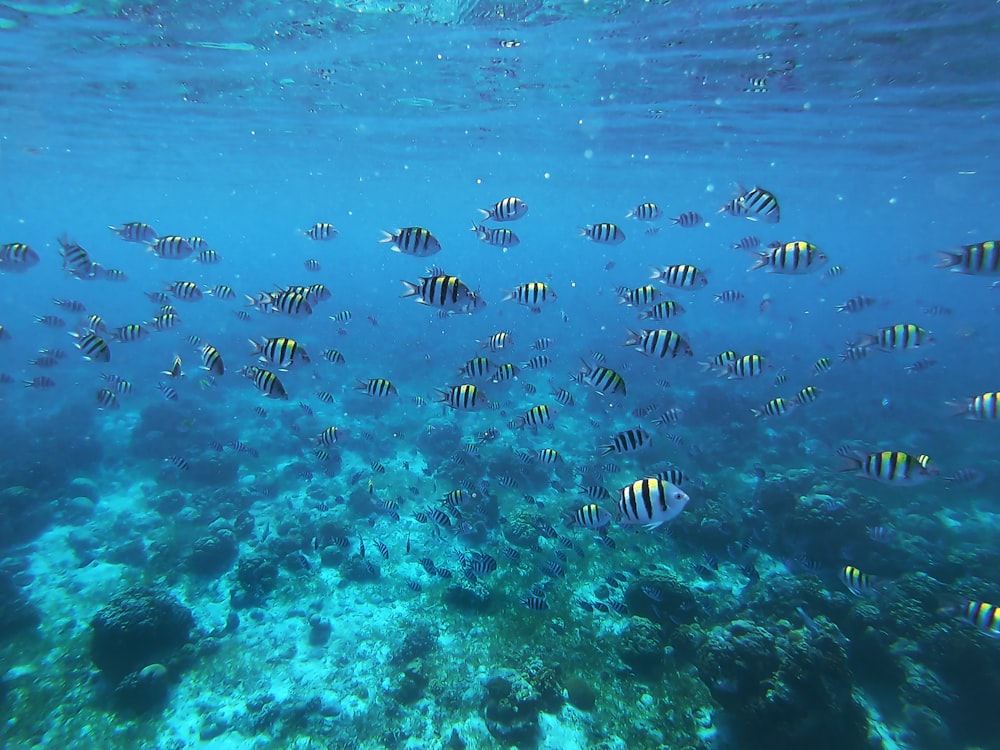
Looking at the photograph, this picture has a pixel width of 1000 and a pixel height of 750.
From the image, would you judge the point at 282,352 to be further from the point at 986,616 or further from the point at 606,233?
the point at 986,616

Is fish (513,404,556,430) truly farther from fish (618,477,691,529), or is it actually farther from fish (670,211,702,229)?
fish (670,211,702,229)

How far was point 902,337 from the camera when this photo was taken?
23.9ft

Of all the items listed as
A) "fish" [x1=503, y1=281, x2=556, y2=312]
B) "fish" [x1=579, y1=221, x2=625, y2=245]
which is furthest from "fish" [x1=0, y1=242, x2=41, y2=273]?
"fish" [x1=579, y1=221, x2=625, y2=245]

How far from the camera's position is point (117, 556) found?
11758 millimetres

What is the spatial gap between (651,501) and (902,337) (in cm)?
576

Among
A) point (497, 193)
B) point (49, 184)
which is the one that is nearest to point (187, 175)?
point (49, 184)

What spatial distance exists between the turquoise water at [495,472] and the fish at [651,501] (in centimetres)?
287

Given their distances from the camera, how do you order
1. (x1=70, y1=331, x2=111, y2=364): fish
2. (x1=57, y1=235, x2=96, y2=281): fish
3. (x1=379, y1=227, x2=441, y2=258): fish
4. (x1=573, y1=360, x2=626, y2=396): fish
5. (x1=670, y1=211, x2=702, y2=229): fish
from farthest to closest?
(x1=670, y1=211, x2=702, y2=229): fish, (x1=57, y1=235, x2=96, y2=281): fish, (x1=70, y1=331, x2=111, y2=364): fish, (x1=573, y1=360, x2=626, y2=396): fish, (x1=379, y1=227, x2=441, y2=258): fish

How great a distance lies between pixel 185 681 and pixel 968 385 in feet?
119

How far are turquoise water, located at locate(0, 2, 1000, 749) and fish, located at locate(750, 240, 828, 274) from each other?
0.89m

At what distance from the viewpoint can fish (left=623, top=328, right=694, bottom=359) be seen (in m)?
6.26

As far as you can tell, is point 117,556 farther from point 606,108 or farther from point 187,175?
point 187,175

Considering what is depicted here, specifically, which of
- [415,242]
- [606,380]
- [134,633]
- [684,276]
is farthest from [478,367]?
[134,633]

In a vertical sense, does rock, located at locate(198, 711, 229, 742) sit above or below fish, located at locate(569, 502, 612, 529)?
below
